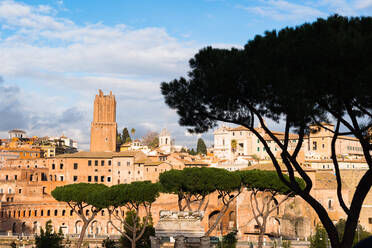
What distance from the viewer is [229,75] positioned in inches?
422

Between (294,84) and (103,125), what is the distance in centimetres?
7051

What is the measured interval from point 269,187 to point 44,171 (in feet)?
129

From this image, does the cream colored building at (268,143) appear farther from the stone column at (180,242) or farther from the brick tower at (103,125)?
the stone column at (180,242)

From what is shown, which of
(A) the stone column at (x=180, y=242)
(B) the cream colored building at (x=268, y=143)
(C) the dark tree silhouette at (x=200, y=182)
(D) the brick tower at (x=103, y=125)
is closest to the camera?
(A) the stone column at (x=180, y=242)

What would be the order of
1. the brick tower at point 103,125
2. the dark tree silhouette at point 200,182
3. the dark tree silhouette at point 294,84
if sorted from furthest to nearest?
1. the brick tower at point 103,125
2. the dark tree silhouette at point 200,182
3. the dark tree silhouette at point 294,84

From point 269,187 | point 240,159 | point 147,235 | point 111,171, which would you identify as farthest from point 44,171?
point 269,187

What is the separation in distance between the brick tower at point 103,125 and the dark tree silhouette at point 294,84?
6573 cm

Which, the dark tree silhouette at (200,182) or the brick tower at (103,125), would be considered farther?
the brick tower at (103,125)

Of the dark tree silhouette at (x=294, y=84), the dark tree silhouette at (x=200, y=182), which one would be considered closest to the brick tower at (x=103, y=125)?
the dark tree silhouette at (x=200, y=182)

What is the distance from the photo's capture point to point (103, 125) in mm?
78000

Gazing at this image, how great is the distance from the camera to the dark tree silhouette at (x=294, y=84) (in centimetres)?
900

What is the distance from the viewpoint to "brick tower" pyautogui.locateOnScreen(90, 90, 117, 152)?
252 feet

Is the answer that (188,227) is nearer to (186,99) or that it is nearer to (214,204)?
(186,99)

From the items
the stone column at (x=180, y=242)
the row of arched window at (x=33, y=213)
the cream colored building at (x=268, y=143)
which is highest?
the cream colored building at (x=268, y=143)
